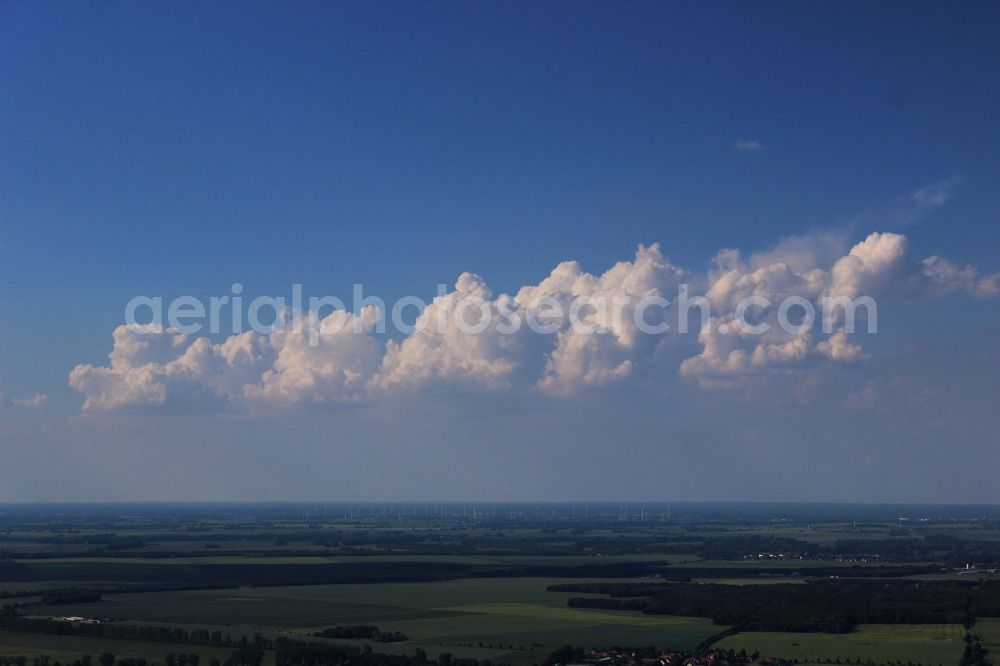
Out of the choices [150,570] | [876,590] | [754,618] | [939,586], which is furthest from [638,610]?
[150,570]

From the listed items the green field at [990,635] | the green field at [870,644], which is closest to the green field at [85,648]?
the green field at [870,644]

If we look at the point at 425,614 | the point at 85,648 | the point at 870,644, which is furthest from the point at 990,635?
the point at 85,648

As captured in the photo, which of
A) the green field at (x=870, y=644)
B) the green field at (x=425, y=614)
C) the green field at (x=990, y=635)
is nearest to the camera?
the green field at (x=870, y=644)

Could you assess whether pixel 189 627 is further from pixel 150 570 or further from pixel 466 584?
Answer: pixel 150 570

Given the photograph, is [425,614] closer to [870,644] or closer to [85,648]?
[85,648]

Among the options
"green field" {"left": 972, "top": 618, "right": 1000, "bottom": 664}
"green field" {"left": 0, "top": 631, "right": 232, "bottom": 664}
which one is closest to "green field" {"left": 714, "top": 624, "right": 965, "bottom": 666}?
"green field" {"left": 972, "top": 618, "right": 1000, "bottom": 664}

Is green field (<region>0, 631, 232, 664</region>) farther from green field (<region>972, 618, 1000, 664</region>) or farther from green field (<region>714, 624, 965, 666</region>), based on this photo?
green field (<region>972, 618, 1000, 664</region>)

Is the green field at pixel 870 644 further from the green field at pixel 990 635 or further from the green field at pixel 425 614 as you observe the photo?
the green field at pixel 425 614
